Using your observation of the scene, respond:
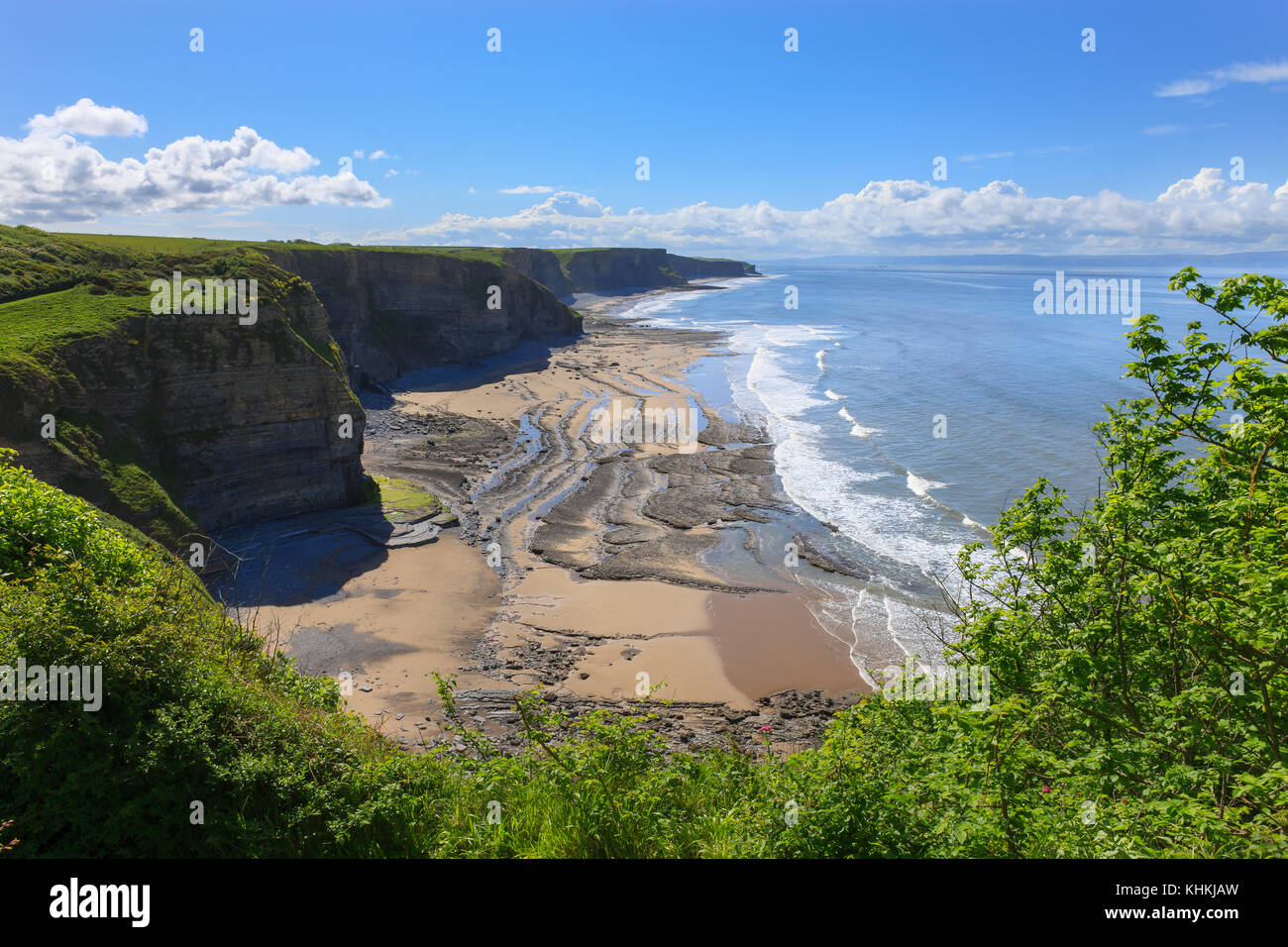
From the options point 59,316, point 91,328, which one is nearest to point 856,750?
point 91,328

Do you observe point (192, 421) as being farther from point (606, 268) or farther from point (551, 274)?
point (606, 268)

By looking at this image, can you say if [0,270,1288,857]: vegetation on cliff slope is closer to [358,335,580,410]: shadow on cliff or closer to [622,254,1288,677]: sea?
[622,254,1288,677]: sea

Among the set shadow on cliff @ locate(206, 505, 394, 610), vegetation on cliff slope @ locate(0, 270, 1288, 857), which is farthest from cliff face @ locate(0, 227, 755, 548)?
vegetation on cliff slope @ locate(0, 270, 1288, 857)

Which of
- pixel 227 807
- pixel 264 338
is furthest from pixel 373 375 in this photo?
pixel 227 807

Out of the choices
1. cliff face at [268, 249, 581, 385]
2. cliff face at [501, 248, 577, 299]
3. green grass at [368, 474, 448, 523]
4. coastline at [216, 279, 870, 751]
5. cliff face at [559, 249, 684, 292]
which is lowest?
coastline at [216, 279, 870, 751]
